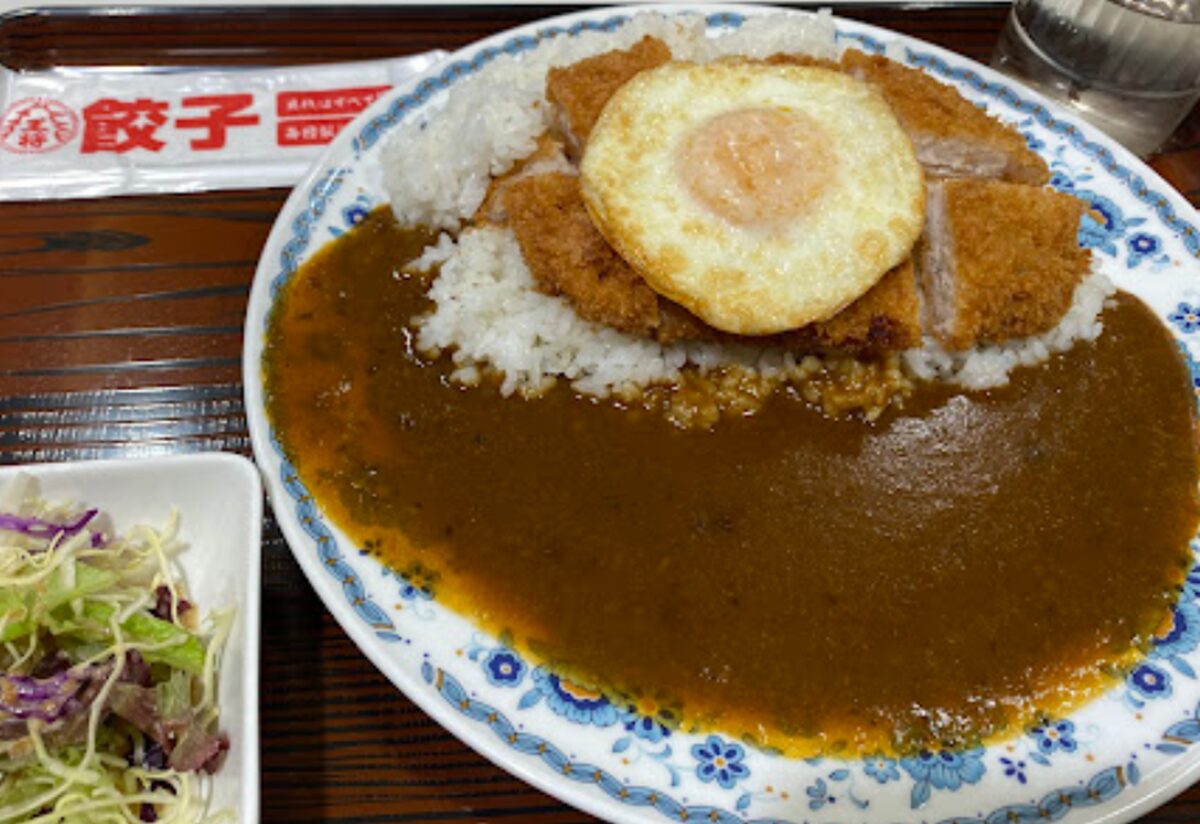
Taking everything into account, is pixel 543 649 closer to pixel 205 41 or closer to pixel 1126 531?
pixel 1126 531

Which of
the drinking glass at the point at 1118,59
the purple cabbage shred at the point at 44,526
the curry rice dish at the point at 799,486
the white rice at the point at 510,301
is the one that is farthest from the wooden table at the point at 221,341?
the white rice at the point at 510,301

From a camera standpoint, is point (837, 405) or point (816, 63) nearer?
point (837, 405)

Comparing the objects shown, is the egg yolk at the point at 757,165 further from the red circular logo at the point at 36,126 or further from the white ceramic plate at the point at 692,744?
the red circular logo at the point at 36,126

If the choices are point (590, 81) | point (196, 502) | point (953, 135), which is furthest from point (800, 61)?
point (196, 502)

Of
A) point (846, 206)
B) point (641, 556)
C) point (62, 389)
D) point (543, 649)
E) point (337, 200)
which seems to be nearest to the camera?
point (543, 649)

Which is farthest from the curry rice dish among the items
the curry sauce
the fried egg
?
the fried egg

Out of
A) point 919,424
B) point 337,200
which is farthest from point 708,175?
point 337,200

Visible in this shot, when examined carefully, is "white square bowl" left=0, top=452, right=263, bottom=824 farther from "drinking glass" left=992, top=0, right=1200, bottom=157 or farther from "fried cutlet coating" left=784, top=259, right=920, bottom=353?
"drinking glass" left=992, top=0, right=1200, bottom=157
